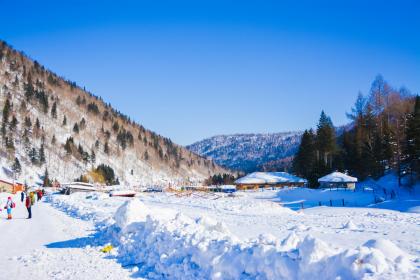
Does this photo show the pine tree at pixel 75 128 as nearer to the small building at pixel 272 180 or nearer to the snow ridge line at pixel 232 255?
the small building at pixel 272 180

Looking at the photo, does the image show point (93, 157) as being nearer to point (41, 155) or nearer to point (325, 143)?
point (41, 155)

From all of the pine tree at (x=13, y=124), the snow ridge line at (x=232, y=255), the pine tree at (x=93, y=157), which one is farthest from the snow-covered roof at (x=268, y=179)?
the pine tree at (x=13, y=124)

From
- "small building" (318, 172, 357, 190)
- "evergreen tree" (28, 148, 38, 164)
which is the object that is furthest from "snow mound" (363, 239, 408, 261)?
"evergreen tree" (28, 148, 38, 164)

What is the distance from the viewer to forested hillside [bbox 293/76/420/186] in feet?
132

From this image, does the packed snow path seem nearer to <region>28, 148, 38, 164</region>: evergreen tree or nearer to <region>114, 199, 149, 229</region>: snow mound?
<region>114, 199, 149, 229</region>: snow mound

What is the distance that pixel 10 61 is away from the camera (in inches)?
5738

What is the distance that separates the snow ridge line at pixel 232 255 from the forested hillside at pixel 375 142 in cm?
3391

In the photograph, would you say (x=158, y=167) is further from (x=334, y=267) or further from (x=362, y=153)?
(x=334, y=267)

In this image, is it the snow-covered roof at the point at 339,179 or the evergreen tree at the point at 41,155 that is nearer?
the snow-covered roof at the point at 339,179

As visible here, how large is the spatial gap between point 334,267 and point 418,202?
29.2m

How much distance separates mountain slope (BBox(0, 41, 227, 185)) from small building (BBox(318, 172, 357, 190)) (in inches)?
3060

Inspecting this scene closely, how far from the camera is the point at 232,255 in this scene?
25.7 ft

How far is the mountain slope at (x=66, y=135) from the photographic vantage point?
109062 millimetres

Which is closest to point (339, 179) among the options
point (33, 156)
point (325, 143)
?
point (325, 143)
